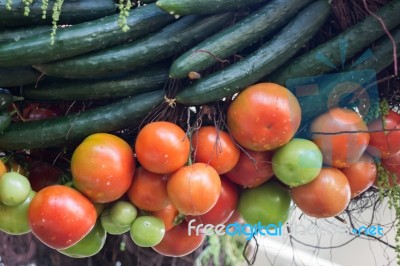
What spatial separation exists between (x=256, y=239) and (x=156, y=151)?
29 cm

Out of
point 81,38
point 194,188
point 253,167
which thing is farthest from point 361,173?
point 81,38

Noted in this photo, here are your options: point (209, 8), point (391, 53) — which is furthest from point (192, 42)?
point (391, 53)

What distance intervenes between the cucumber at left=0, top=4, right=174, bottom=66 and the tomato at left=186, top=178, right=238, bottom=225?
0.97ft

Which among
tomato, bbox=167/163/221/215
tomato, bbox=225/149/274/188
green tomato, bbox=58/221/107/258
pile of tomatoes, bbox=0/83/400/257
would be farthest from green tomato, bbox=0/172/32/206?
tomato, bbox=225/149/274/188

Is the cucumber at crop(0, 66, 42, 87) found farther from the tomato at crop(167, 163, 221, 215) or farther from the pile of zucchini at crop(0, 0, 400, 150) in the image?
the tomato at crop(167, 163, 221, 215)

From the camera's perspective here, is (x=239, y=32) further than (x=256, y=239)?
No

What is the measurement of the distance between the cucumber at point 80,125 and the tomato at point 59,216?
0.10m

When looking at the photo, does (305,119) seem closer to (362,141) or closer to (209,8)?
(362,141)

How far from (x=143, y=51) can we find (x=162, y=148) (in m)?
0.17

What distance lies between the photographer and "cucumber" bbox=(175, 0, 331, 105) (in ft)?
2.47

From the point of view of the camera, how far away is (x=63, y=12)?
805 millimetres

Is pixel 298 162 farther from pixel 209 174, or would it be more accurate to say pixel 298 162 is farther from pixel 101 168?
pixel 101 168

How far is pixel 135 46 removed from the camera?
2.56ft

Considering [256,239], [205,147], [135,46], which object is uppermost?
[135,46]
